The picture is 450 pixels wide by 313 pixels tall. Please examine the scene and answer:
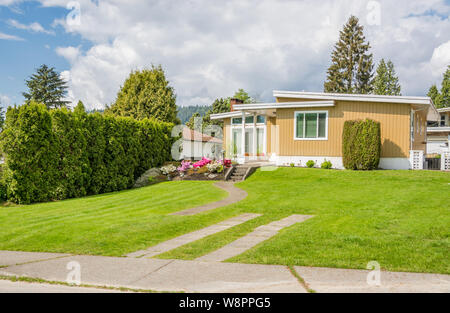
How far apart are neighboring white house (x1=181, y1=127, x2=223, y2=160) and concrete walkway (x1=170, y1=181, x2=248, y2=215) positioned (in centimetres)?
783

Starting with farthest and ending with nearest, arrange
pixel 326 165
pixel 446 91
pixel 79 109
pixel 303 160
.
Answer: pixel 446 91 < pixel 303 160 < pixel 326 165 < pixel 79 109

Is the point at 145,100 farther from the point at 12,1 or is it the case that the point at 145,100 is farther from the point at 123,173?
the point at 12,1

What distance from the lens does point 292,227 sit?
302 inches

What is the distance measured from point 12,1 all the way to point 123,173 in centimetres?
842

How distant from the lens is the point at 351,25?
154ft

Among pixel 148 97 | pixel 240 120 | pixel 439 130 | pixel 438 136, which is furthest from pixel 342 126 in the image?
pixel 438 136

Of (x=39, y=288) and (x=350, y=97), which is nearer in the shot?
(x=39, y=288)

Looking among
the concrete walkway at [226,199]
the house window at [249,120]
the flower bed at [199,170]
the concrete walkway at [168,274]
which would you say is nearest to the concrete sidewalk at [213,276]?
the concrete walkway at [168,274]

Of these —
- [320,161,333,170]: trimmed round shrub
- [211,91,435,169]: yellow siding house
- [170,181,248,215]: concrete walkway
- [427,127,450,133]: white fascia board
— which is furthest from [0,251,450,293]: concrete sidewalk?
[427,127,450,133]: white fascia board

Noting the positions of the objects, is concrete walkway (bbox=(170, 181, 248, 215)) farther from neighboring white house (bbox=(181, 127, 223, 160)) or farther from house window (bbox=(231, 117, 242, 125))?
house window (bbox=(231, 117, 242, 125))

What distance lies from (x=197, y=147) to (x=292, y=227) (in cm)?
2268

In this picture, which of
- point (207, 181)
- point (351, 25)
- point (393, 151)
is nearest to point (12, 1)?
point (207, 181)

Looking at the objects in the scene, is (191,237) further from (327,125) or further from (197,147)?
(197,147)

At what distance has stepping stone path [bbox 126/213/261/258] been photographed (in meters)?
6.07
